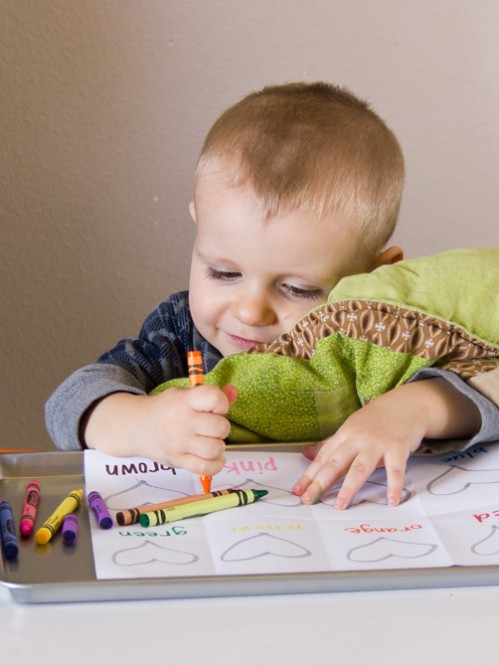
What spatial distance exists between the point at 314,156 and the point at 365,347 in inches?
8.6

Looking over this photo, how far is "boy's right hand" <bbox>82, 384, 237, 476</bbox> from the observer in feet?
2.31

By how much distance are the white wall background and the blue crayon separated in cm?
80

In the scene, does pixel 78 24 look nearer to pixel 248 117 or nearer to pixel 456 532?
pixel 248 117

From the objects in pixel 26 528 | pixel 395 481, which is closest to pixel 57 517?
pixel 26 528

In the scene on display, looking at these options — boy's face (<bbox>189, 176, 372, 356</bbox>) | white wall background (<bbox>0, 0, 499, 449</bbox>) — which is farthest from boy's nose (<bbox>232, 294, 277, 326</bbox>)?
white wall background (<bbox>0, 0, 499, 449</bbox>)

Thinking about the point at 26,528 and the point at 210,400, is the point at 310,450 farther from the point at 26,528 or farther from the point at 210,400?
the point at 26,528

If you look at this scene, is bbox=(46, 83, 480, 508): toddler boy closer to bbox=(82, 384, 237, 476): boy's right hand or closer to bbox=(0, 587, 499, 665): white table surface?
bbox=(82, 384, 237, 476): boy's right hand

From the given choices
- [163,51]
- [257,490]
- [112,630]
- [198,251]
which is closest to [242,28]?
[163,51]

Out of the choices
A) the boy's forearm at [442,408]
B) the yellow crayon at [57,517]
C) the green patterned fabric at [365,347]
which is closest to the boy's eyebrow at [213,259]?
the green patterned fabric at [365,347]

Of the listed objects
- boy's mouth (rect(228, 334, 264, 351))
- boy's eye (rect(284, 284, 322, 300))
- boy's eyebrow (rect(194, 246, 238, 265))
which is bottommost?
boy's mouth (rect(228, 334, 264, 351))

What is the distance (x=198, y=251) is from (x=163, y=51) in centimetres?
54

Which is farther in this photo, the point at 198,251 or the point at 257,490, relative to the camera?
the point at 198,251

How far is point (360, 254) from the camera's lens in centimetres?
99

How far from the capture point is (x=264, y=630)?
1.75ft
